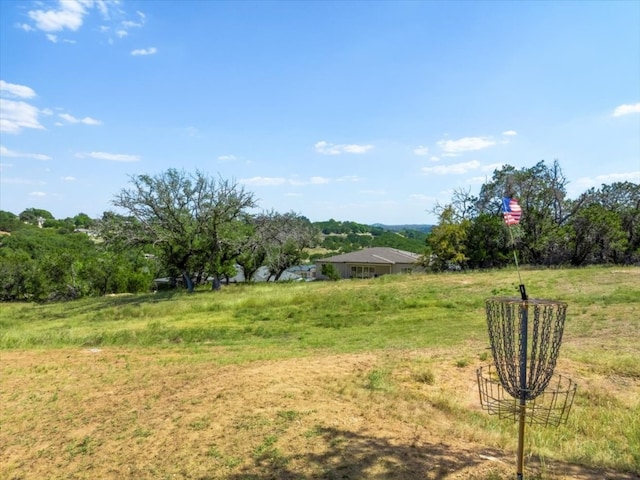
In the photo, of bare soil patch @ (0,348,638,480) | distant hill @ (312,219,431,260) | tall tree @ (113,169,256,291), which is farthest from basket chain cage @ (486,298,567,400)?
distant hill @ (312,219,431,260)

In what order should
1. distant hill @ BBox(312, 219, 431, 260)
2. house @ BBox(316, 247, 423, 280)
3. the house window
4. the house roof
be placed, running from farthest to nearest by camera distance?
distant hill @ BBox(312, 219, 431, 260), the house window, house @ BBox(316, 247, 423, 280), the house roof

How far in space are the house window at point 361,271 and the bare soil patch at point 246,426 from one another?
118 ft

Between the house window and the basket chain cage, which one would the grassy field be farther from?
the house window

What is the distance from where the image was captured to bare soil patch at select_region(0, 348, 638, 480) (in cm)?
340

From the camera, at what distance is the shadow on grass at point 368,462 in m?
3.22

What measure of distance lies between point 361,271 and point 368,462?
4002 centimetres

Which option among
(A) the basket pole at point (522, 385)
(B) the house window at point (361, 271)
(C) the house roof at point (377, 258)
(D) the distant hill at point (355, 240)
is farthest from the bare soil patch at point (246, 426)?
(D) the distant hill at point (355, 240)

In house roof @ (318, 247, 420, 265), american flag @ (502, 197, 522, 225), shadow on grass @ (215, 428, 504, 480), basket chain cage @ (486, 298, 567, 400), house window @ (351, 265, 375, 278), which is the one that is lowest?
house window @ (351, 265, 375, 278)

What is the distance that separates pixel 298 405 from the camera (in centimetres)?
462

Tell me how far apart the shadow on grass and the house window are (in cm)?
3901

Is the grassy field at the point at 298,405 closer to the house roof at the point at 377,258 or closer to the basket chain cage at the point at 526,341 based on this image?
the basket chain cage at the point at 526,341

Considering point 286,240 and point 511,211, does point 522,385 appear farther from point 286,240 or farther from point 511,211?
point 286,240

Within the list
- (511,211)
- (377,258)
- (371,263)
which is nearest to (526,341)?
(511,211)

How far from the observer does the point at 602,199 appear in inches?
1195
